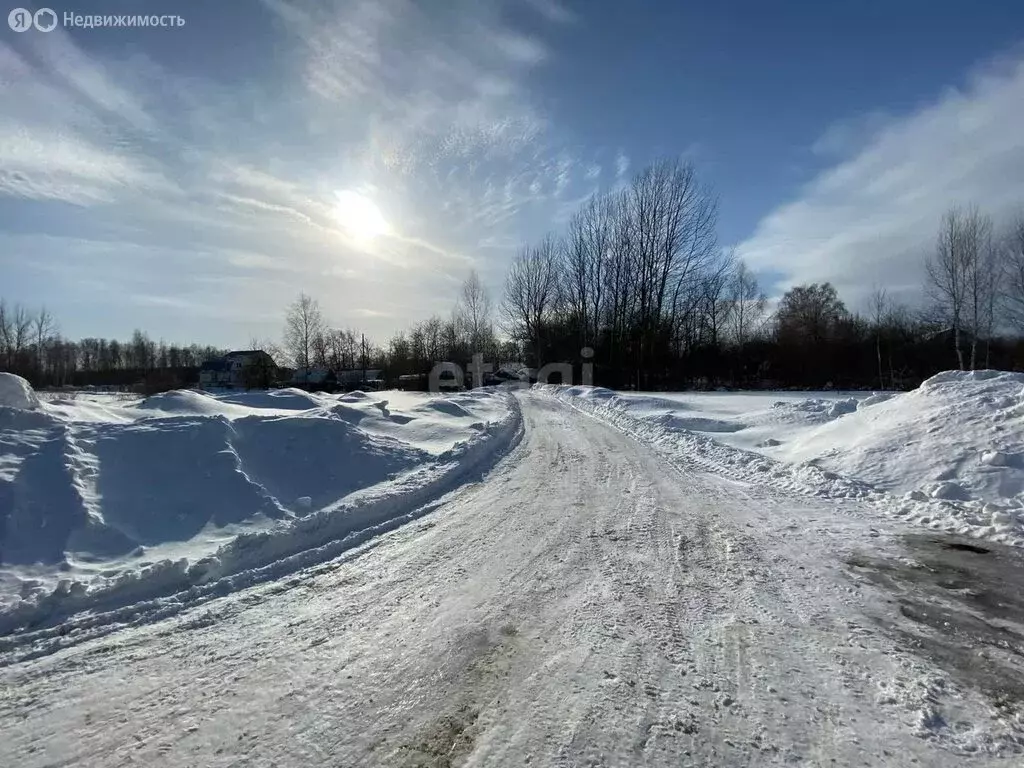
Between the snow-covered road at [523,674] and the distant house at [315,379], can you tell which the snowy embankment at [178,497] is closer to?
the snow-covered road at [523,674]

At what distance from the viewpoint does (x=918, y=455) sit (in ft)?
27.7

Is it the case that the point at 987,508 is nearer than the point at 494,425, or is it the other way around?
the point at 987,508

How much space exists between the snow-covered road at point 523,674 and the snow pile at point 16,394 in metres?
7.37

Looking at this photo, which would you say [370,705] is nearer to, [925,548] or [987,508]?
[925,548]

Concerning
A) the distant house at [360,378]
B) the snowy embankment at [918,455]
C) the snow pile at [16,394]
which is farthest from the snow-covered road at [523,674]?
the distant house at [360,378]

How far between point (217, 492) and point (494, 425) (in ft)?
26.6

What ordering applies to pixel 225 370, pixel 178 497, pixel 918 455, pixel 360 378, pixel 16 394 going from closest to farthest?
pixel 178 497 → pixel 918 455 → pixel 16 394 → pixel 360 378 → pixel 225 370

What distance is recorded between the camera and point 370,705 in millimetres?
3094

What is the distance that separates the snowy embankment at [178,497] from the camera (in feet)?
15.8

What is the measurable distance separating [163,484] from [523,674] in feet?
19.2

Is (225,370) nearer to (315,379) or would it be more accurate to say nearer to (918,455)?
(315,379)

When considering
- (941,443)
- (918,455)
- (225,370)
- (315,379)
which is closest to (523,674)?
(918,455)

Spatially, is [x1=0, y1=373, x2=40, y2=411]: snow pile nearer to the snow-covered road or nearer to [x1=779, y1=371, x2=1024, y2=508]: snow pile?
the snow-covered road

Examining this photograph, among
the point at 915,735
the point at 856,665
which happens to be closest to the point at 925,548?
the point at 856,665
